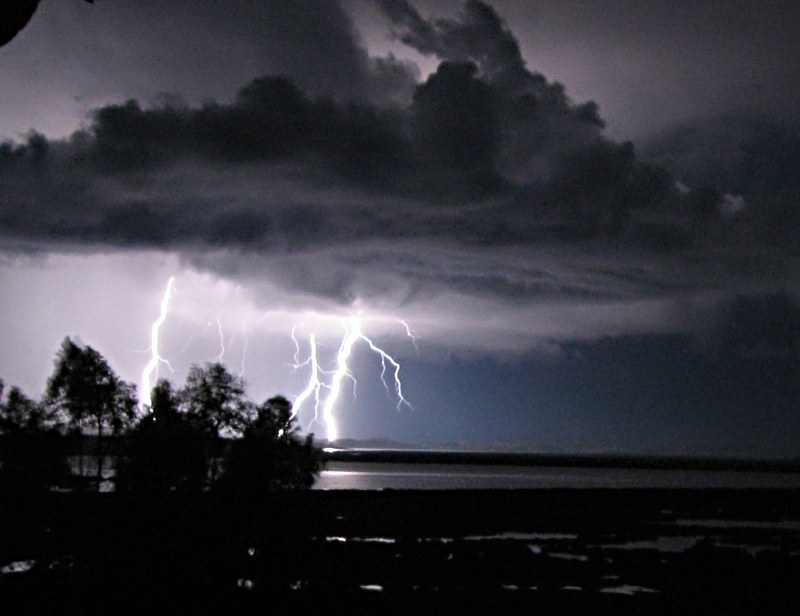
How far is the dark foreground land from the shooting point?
2861cm

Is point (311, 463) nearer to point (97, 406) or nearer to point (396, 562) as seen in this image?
point (396, 562)

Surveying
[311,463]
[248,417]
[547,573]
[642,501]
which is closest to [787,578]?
[547,573]

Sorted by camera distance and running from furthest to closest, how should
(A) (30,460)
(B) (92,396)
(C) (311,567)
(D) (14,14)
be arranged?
(B) (92,396)
(A) (30,460)
(C) (311,567)
(D) (14,14)

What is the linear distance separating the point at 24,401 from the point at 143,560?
42969mm

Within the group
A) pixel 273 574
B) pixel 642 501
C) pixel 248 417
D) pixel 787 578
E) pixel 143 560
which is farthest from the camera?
pixel 642 501

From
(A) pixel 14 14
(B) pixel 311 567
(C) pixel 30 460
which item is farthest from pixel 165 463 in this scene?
(A) pixel 14 14

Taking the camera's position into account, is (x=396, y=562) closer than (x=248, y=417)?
Yes

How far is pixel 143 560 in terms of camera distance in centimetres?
2916

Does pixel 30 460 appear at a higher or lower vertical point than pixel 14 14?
lower

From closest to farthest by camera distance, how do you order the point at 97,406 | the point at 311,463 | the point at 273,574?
the point at 273,574 < the point at 311,463 < the point at 97,406

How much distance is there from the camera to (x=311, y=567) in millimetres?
34812

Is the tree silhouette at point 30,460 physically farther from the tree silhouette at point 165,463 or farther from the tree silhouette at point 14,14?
the tree silhouette at point 14,14

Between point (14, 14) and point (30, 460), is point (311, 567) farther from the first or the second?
point (14, 14)

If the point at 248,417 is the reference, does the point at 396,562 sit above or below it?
below
